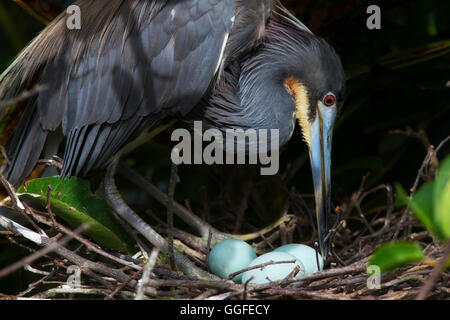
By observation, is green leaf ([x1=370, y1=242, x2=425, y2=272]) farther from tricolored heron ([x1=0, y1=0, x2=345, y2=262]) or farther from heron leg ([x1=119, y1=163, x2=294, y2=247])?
heron leg ([x1=119, y1=163, x2=294, y2=247])

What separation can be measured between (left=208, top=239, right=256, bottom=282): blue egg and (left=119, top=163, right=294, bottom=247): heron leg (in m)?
0.41

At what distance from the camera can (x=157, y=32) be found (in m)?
2.06

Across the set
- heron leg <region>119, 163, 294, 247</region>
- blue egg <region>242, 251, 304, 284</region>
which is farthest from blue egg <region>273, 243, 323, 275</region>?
heron leg <region>119, 163, 294, 247</region>

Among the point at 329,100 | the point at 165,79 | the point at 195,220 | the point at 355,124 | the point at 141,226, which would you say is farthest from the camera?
the point at 355,124

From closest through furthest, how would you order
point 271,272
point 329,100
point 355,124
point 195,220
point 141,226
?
point 271,272
point 329,100
point 141,226
point 195,220
point 355,124

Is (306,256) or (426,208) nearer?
(426,208)

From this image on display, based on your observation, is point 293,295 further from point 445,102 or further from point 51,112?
point 445,102

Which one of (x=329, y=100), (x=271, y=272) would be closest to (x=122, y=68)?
(x=329, y=100)

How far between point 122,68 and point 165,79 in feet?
0.54

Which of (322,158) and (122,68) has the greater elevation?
(122,68)

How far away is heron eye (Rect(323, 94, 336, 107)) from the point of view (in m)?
2.16

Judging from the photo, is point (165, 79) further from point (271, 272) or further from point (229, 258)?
point (271, 272)

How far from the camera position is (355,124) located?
286cm
